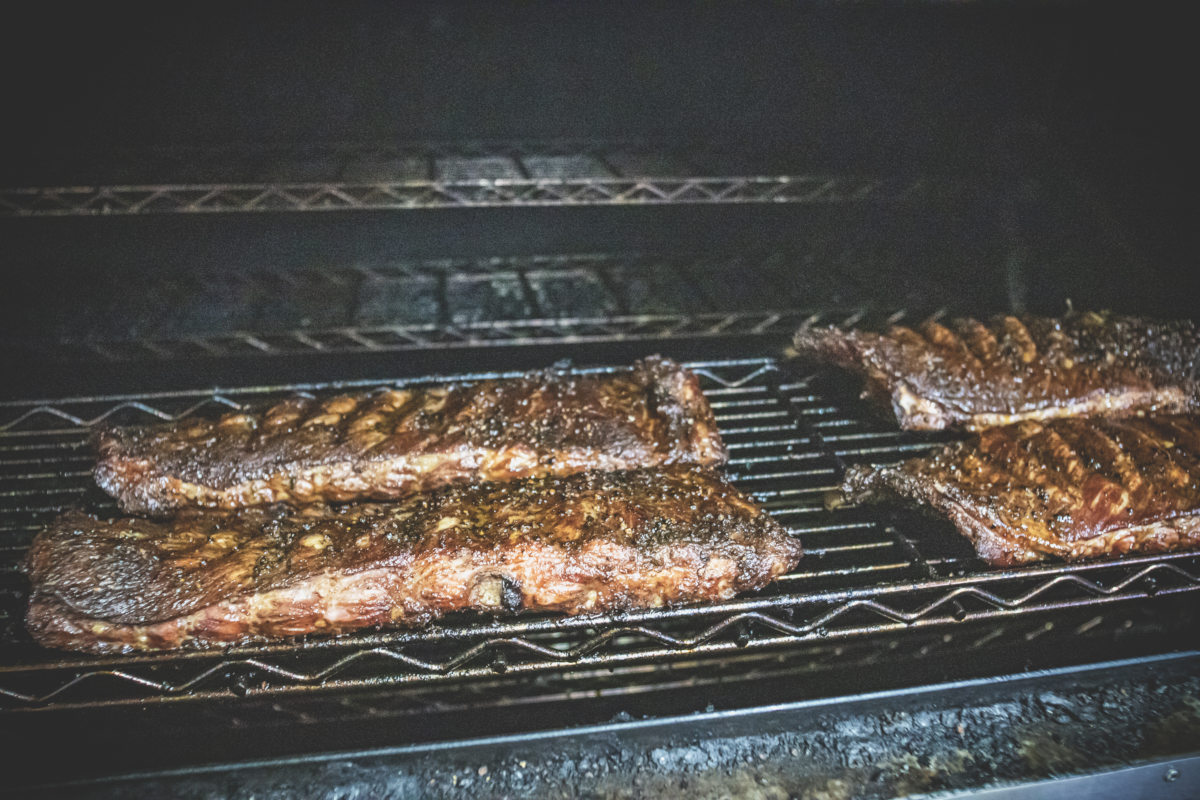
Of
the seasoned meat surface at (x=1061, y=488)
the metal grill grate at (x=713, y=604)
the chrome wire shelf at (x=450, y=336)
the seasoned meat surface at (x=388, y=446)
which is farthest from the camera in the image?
the chrome wire shelf at (x=450, y=336)

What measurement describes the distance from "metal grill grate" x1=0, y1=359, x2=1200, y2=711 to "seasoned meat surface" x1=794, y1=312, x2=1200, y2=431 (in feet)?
0.69

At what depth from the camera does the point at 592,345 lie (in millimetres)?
3355

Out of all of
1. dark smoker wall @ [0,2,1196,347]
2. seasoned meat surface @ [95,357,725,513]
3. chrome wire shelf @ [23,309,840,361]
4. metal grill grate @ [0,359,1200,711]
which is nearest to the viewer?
metal grill grate @ [0,359,1200,711]

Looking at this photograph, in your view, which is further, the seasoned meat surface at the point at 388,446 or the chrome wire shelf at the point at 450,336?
the chrome wire shelf at the point at 450,336

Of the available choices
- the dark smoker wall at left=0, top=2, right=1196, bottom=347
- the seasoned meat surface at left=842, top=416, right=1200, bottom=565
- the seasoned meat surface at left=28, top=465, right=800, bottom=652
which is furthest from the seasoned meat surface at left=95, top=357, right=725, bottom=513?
the dark smoker wall at left=0, top=2, right=1196, bottom=347

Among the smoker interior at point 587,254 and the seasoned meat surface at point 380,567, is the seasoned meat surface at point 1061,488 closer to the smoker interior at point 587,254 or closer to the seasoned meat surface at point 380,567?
the smoker interior at point 587,254

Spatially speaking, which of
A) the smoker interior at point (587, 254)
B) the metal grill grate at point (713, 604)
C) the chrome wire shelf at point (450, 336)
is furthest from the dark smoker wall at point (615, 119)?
the metal grill grate at point (713, 604)

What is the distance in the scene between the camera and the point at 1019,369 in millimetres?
2805

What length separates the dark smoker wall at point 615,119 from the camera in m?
2.81

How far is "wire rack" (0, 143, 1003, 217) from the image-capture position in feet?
8.25

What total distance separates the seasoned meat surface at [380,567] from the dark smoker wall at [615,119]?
5.44 feet

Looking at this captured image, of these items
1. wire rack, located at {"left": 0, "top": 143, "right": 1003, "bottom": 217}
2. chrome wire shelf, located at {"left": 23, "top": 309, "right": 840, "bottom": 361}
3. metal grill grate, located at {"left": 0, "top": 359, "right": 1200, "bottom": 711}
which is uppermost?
wire rack, located at {"left": 0, "top": 143, "right": 1003, "bottom": 217}

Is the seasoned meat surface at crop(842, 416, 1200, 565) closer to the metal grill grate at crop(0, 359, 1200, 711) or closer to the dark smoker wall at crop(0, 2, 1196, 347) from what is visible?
the metal grill grate at crop(0, 359, 1200, 711)

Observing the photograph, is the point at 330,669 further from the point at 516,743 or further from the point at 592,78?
the point at 592,78
